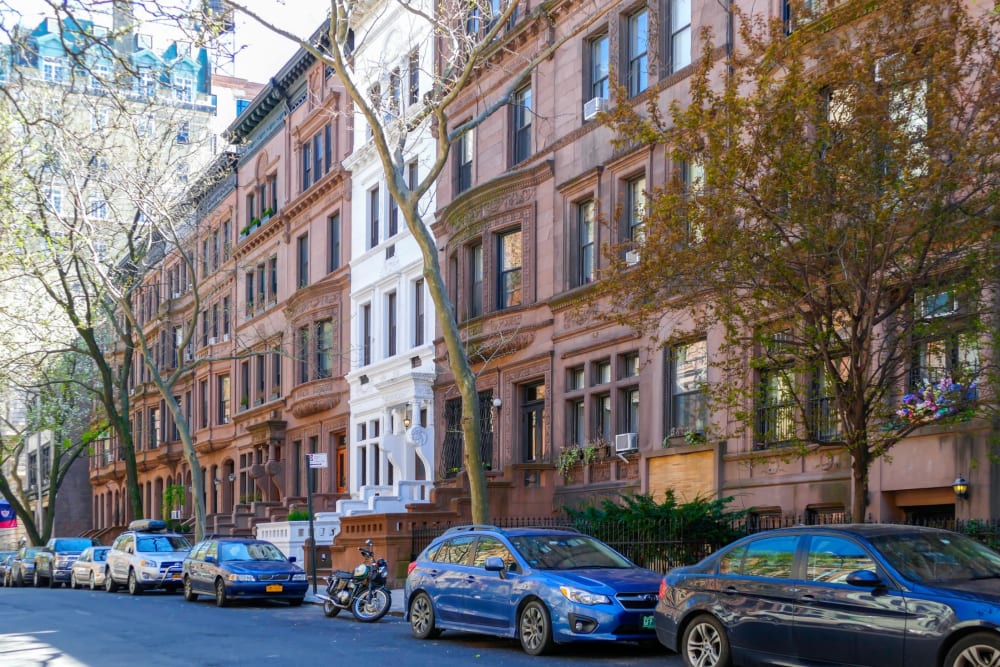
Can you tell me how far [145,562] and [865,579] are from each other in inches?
896

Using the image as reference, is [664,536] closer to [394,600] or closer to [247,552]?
[394,600]

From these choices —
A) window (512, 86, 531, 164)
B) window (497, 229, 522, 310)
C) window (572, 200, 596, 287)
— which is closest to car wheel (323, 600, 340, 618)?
window (572, 200, 596, 287)

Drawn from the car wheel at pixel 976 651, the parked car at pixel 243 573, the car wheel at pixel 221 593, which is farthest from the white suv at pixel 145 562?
the car wheel at pixel 976 651

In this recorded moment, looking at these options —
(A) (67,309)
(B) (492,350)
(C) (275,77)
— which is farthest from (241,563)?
(C) (275,77)

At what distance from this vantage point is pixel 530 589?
15.0m

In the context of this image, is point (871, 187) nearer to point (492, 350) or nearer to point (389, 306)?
point (492, 350)

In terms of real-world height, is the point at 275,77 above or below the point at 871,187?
above

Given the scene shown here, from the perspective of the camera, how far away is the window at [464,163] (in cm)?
3403

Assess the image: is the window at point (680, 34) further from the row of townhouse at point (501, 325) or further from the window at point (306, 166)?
the window at point (306, 166)

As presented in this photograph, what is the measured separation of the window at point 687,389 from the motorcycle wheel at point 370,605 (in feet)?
24.2

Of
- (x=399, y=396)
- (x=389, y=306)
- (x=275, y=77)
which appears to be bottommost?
(x=399, y=396)

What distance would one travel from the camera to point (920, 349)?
1551cm

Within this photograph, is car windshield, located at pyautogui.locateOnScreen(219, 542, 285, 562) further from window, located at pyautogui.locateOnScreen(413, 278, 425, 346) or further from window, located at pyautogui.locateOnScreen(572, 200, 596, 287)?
window, located at pyautogui.locateOnScreen(413, 278, 425, 346)

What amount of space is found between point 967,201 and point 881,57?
2056 millimetres
